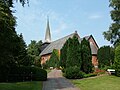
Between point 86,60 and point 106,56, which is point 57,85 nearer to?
point 86,60

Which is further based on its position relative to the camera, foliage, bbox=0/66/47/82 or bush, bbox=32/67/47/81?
bush, bbox=32/67/47/81

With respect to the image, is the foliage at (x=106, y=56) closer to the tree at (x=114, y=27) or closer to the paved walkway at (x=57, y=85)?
the tree at (x=114, y=27)

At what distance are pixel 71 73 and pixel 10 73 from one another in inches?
302

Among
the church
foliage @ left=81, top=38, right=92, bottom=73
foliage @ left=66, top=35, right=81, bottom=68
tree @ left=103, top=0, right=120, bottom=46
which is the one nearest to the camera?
foliage @ left=66, top=35, right=81, bottom=68

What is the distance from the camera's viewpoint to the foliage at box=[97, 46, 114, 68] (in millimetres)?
53431

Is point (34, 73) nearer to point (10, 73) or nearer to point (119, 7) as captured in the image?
point (10, 73)

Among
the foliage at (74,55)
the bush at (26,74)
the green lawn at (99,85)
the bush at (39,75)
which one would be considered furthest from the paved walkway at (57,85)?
the foliage at (74,55)

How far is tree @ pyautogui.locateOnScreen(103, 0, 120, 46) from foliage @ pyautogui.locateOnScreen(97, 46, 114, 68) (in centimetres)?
456

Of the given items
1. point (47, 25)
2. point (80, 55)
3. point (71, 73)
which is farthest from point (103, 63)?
point (47, 25)

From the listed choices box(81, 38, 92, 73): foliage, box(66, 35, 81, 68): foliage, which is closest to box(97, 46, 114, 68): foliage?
box(81, 38, 92, 73): foliage

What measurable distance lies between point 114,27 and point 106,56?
797 centimetres

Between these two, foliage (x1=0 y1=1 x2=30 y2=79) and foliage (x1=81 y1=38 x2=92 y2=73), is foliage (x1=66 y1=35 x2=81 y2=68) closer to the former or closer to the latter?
foliage (x1=81 y1=38 x2=92 y2=73)

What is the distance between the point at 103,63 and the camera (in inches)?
2117

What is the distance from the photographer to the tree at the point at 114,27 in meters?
47.2
